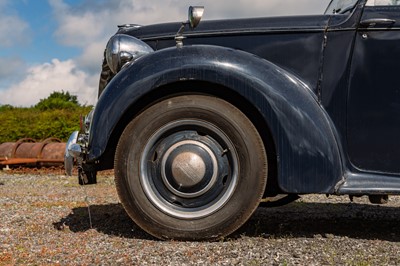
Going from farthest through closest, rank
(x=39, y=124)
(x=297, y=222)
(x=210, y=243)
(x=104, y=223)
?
1. (x=39, y=124)
2. (x=297, y=222)
3. (x=104, y=223)
4. (x=210, y=243)

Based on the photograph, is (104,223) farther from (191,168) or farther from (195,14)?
(195,14)

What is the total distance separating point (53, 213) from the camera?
4.86 metres

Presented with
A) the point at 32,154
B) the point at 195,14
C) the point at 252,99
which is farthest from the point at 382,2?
the point at 32,154

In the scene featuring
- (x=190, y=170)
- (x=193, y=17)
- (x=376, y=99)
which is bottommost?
(x=190, y=170)

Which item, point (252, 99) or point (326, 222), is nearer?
point (252, 99)

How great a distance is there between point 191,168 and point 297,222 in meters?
1.39

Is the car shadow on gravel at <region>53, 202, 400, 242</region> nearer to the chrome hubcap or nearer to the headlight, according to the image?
the chrome hubcap

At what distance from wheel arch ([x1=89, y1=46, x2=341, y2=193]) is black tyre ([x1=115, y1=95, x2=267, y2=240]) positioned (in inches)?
3.9

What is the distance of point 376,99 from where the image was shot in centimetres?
346

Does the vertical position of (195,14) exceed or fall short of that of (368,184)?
it exceeds it

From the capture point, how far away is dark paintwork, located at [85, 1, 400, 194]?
334 cm

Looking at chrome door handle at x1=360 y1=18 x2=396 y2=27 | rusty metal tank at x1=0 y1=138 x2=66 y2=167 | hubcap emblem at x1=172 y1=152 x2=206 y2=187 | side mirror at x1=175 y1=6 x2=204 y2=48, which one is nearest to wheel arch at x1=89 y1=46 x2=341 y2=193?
side mirror at x1=175 y1=6 x2=204 y2=48

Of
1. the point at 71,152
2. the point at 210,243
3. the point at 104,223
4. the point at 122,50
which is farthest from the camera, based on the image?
the point at 104,223

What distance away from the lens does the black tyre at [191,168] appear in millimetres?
3338
